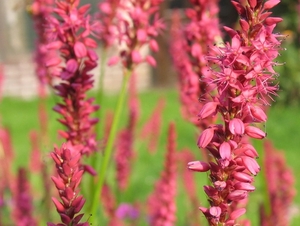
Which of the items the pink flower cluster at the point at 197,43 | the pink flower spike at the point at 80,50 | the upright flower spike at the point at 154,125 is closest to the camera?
the pink flower spike at the point at 80,50

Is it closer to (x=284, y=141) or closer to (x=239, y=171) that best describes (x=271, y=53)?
(x=239, y=171)

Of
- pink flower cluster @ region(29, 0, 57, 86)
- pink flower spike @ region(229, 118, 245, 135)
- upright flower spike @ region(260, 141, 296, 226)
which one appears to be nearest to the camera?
pink flower spike @ region(229, 118, 245, 135)

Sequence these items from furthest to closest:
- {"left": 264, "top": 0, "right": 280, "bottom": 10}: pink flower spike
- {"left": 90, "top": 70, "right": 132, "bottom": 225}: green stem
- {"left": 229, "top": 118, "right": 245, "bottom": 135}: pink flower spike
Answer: {"left": 90, "top": 70, "right": 132, "bottom": 225}: green stem → {"left": 264, "top": 0, "right": 280, "bottom": 10}: pink flower spike → {"left": 229, "top": 118, "right": 245, "bottom": 135}: pink flower spike

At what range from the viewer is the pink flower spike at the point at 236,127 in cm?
117

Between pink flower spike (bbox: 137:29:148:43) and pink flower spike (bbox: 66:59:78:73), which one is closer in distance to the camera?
pink flower spike (bbox: 66:59:78:73)

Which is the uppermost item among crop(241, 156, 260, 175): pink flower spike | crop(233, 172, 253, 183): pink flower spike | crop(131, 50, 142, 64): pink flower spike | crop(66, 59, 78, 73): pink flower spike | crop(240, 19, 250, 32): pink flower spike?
crop(240, 19, 250, 32): pink flower spike

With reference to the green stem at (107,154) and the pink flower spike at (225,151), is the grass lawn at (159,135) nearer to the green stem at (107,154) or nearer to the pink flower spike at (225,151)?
the green stem at (107,154)

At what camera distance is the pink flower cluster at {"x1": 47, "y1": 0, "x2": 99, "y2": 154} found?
173cm

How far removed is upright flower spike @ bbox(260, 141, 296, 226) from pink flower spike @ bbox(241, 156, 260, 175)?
0.95 meters

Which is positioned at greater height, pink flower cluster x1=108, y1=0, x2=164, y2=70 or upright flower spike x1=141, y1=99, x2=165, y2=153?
pink flower cluster x1=108, y1=0, x2=164, y2=70

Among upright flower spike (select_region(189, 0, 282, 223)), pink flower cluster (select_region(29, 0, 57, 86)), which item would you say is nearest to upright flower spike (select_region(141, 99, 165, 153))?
pink flower cluster (select_region(29, 0, 57, 86))

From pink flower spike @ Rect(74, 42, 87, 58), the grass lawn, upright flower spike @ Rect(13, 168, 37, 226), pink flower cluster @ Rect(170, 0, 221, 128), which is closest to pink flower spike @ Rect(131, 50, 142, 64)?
pink flower cluster @ Rect(170, 0, 221, 128)

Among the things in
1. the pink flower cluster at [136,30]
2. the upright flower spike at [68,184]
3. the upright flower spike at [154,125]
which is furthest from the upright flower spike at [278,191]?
the upright flower spike at [154,125]

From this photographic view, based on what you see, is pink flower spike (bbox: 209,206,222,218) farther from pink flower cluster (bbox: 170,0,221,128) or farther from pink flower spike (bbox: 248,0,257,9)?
pink flower cluster (bbox: 170,0,221,128)
